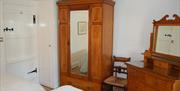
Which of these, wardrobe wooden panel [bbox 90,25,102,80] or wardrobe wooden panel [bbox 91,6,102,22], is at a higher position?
wardrobe wooden panel [bbox 91,6,102,22]

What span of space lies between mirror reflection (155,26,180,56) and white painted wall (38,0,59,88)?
205 centimetres

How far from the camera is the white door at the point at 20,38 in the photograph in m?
3.25

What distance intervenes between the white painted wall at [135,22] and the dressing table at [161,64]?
0.50m

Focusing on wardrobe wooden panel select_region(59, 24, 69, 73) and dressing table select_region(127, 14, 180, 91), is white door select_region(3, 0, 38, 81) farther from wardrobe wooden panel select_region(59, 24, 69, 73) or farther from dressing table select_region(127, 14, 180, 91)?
dressing table select_region(127, 14, 180, 91)

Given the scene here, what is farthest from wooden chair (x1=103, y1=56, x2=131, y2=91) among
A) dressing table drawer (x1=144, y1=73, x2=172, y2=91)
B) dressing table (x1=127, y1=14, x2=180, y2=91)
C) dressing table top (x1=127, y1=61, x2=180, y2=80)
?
dressing table drawer (x1=144, y1=73, x2=172, y2=91)

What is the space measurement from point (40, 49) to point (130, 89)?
7.08 ft

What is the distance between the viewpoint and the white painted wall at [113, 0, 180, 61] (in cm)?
281

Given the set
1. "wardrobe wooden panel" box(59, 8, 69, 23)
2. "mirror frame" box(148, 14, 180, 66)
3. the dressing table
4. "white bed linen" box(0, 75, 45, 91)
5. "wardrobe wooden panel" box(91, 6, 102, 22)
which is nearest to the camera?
Answer: "white bed linen" box(0, 75, 45, 91)

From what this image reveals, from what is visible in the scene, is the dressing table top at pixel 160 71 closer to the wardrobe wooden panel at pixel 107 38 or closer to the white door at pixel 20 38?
the wardrobe wooden panel at pixel 107 38

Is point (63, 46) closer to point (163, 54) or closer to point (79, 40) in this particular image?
point (79, 40)

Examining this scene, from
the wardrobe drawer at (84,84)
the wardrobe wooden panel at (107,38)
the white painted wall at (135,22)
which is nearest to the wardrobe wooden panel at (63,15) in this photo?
the wardrobe wooden panel at (107,38)

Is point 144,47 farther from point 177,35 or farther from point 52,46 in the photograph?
point 52,46

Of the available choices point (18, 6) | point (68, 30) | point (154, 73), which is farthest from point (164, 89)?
point (18, 6)

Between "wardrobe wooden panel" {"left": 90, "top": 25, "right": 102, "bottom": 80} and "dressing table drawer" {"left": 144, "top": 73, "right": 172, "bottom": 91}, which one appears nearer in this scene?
"dressing table drawer" {"left": 144, "top": 73, "right": 172, "bottom": 91}
